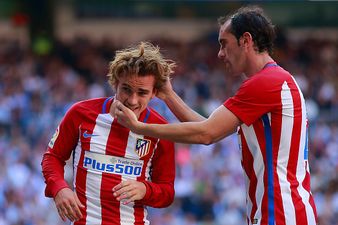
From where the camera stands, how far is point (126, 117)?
5582 millimetres

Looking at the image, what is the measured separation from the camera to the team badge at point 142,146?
5.93 metres

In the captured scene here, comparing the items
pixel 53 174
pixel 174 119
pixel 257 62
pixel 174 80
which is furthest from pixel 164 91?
pixel 174 80

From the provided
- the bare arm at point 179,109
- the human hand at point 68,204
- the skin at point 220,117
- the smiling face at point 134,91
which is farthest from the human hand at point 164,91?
the human hand at point 68,204

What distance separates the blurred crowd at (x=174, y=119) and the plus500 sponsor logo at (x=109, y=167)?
8.41 m

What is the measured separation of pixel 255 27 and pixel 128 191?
1.20 metres

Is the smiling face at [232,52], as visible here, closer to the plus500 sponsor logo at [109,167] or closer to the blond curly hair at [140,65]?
the blond curly hair at [140,65]

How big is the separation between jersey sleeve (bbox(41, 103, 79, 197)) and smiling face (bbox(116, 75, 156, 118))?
0.37 metres

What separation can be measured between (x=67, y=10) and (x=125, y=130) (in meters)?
18.9

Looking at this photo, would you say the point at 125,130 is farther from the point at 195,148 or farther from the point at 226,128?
the point at 195,148

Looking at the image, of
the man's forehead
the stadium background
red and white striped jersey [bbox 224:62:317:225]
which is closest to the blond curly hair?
the man's forehead

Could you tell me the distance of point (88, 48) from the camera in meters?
20.5

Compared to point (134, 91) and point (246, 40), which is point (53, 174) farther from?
point (246, 40)

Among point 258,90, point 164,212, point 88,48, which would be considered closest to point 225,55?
point 258,90

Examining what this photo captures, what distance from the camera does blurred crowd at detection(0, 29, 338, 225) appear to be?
583 inches
